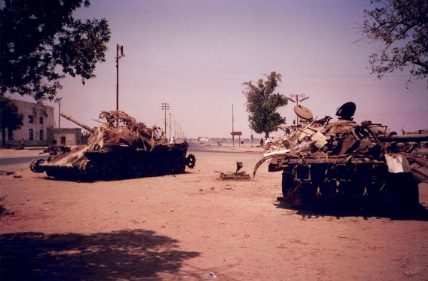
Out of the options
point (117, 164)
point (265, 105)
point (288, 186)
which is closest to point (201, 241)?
point (288, 186)

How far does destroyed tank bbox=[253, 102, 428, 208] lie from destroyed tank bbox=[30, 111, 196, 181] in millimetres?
8808

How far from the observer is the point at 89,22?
5.71 meters

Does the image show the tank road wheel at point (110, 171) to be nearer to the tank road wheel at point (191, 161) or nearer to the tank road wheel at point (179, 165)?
the tank road wheel at point (179, 165)

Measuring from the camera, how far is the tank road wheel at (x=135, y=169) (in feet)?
53.0

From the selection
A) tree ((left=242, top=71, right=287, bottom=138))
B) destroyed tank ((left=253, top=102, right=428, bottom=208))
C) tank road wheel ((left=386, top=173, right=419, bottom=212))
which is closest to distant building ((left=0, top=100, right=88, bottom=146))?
tree ((left=242, top=71, right=287, bottom=138))

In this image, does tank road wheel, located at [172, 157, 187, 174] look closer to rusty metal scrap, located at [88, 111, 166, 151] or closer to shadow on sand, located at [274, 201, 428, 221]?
rusty metal scrap, located at [88, 111, 166, 151]

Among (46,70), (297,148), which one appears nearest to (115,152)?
(297,148)

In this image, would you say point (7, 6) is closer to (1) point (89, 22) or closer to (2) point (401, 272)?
(1) point (89, 22)

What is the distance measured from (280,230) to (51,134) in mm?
56462

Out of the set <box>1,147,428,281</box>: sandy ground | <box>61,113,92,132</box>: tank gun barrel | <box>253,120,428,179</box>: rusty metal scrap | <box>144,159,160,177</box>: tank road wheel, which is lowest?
<box>1,147,428,281</box>: sandy ground

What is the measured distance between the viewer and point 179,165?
731 inches

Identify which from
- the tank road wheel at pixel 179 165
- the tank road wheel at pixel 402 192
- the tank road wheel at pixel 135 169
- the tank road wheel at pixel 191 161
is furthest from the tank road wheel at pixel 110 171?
the tank road wheel at pixel 402 192

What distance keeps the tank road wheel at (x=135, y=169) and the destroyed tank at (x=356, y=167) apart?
9.15 metres

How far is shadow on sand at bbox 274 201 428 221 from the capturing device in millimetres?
7730
